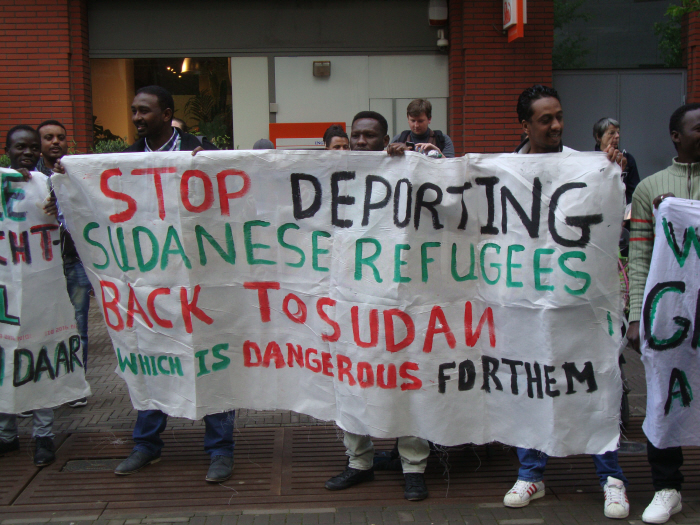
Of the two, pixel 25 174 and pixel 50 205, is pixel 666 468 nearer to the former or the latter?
pixel 50 205

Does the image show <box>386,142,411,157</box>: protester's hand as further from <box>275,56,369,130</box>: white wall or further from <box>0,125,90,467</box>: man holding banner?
<box>275,56,369,130</box>: white wall

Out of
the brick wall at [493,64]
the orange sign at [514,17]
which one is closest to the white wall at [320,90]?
the brick wall at [493,64]

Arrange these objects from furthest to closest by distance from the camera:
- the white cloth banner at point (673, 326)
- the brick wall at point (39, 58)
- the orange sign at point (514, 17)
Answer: the brick wall at point (39, 58) → the orange sign at point (514, 17) → the white cloth banner at point (673, 326)

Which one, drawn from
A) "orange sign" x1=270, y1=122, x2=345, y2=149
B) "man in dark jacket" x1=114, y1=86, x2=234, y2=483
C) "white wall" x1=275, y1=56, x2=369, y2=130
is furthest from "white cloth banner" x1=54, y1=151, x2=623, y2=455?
"white wall" x1=275, y1=56, x2=369, y2=130

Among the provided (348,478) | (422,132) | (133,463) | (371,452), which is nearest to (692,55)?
(422,132)

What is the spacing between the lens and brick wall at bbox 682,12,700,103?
909 cm

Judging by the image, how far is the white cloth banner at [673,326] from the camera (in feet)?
10.9

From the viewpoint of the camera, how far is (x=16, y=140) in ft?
15.1

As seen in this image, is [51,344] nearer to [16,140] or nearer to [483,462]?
[16,140]

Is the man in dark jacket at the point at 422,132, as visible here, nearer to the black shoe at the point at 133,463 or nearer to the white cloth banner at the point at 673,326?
the white cloth banner at the point at 673,326

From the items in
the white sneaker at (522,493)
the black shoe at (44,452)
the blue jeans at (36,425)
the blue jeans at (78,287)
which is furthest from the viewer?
the blue jeans at (78,287)

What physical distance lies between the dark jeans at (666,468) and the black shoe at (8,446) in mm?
3811

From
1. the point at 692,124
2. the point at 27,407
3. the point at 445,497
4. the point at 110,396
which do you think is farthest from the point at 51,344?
the point at 692,124

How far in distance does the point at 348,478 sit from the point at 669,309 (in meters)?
1.93
